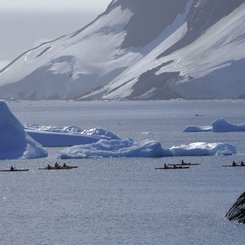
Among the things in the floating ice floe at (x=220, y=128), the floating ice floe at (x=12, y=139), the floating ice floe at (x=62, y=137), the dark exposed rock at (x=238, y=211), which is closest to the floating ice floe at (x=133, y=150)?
the floating ice floe at (x=12, y=139)

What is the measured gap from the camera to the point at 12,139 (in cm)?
10238

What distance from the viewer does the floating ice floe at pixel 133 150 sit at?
107m

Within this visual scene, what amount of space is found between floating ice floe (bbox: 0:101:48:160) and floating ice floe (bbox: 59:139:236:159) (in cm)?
390

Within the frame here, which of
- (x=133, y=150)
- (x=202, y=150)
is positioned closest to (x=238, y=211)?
(x=133, y=150)

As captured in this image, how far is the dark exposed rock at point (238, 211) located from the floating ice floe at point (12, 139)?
129 feet

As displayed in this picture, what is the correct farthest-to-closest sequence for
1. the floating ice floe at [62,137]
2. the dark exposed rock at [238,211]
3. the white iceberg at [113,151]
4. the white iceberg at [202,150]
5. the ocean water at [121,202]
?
the floating ice floe at [62,137]
the white iceberg at [202,150]
the white iceberg at [113,151]
the dark exposed rock at [238,211]
the ocean water at [121,202]

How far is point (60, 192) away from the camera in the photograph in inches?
3253

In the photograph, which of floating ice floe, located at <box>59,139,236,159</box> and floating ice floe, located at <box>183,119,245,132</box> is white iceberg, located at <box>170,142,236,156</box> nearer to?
floating ice floe, located at <box>59,139,236,159</box>

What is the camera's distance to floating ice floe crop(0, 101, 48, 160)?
4045 inches

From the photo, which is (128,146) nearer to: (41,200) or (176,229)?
(41,200)

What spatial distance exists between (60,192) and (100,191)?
2775 millimetres

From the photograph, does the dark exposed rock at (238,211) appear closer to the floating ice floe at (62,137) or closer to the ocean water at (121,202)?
the ocean water at (121,202)

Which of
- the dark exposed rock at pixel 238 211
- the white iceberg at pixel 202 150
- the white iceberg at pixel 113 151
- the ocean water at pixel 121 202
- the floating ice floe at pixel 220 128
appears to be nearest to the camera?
the ocean water at pixel 121 202

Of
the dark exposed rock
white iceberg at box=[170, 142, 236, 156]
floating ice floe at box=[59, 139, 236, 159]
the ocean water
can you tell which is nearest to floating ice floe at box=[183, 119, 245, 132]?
floating ice floe at box=[59, 139, 236, 159]
